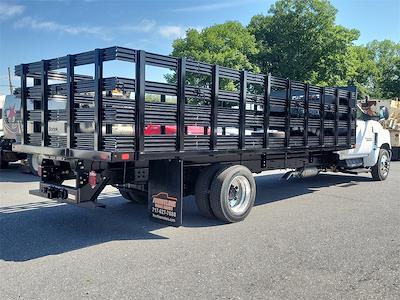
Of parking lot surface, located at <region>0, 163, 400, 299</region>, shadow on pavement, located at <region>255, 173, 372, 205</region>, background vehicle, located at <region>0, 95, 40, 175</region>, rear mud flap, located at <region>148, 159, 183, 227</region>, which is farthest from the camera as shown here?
background vehicle, located at <region>0, 95, 40, 175</region>

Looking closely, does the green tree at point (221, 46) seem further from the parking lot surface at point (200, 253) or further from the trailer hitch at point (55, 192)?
the trailer hitch at point (55, 192)

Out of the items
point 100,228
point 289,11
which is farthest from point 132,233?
point 289,11

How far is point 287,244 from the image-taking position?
553 cm

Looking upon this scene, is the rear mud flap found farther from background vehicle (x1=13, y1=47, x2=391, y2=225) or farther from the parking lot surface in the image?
the parking lot surface

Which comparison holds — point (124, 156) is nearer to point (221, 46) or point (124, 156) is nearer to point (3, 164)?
point (3, 164)

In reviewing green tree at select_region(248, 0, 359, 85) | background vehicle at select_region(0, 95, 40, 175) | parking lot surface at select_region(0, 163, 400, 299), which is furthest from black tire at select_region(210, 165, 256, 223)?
green tree at select_region(248, 0, 359, 85)

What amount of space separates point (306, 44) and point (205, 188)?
2768cm

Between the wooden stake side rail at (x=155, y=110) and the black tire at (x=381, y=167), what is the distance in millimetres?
4672

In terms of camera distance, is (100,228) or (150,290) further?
(100,228)

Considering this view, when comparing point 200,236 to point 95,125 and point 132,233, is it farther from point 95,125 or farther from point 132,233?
point 95,125

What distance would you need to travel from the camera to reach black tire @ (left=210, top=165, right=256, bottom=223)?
637 centimetres

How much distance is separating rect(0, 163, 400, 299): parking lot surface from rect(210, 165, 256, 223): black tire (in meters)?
0.17

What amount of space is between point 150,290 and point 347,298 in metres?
1.81

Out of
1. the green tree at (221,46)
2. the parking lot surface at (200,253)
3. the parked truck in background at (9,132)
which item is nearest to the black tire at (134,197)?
the parking lot surface at (200,253)
